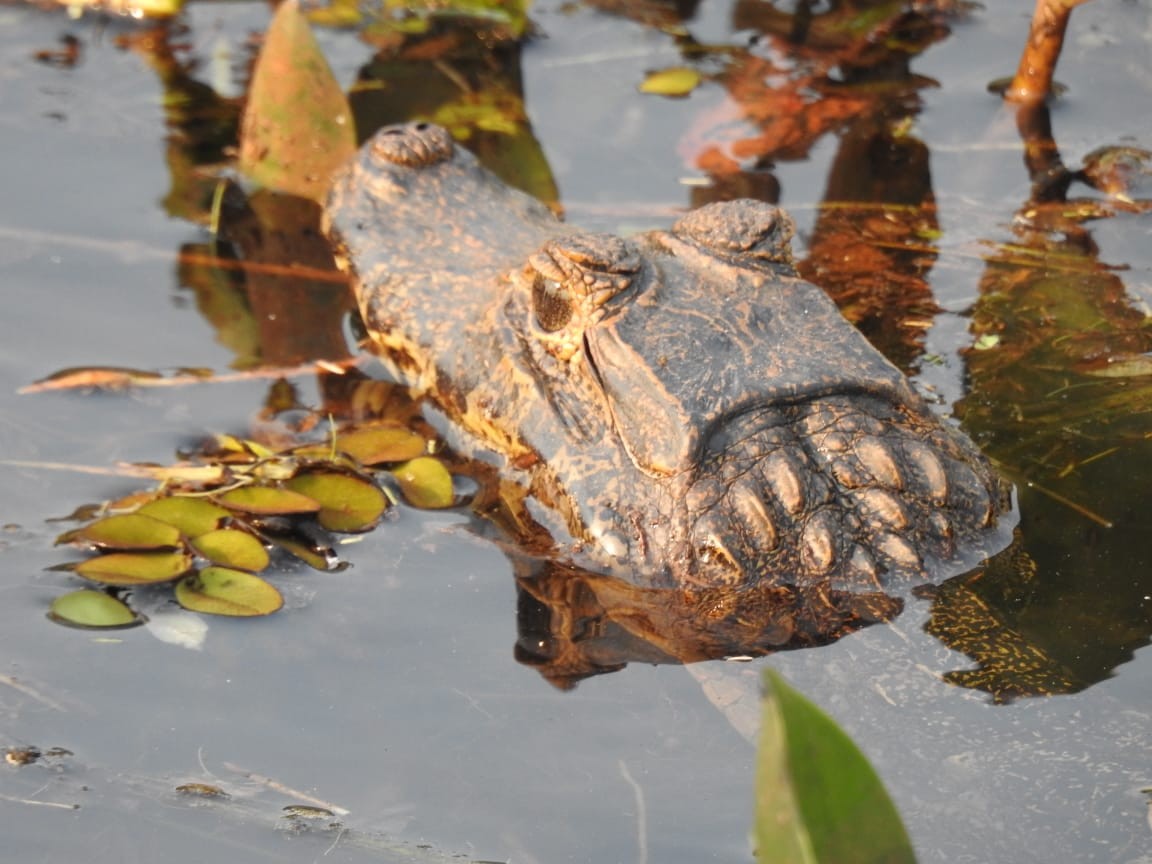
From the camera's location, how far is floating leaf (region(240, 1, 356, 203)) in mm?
5516

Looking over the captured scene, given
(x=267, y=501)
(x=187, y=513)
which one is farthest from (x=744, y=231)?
(x=187, y=513)

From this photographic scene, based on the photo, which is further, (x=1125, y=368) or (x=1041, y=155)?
(x=1041, y=155)

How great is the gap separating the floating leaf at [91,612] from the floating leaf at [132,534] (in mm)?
168

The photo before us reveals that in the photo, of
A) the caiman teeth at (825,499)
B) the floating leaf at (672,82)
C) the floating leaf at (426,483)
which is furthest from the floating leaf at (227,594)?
the floating leaf at (672,82)

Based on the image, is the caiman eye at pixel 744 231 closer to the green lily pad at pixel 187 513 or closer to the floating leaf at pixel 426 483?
the floating leaf at pixel 426 483

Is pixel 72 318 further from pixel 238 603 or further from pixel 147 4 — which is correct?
pixel 147 4

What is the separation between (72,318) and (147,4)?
268 cm

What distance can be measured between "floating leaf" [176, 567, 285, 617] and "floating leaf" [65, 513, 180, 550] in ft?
0.45

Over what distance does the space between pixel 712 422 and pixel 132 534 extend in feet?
5.27

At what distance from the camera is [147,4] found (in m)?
7.09

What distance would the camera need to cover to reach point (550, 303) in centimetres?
385

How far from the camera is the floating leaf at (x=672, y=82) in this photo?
6.53 metres

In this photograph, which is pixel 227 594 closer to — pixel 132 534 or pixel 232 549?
pixel 232 549

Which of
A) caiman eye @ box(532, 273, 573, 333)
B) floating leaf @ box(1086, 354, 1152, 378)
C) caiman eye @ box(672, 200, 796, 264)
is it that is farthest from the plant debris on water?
floating leaf @ box(1086, 354, 1152, 378)
